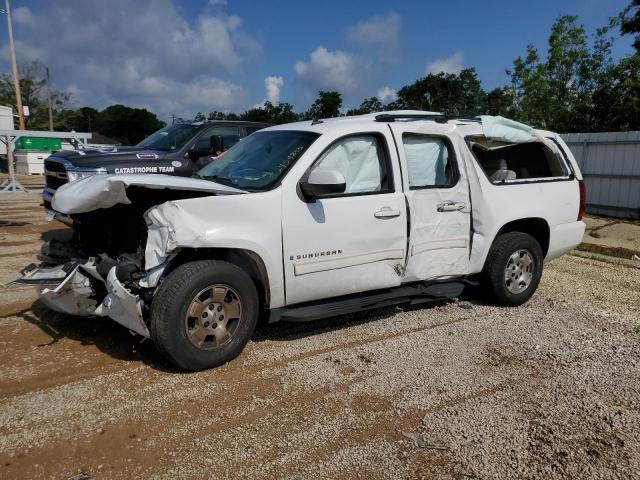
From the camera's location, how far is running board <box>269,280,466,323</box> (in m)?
4.28

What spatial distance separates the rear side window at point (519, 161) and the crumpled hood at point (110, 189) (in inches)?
114

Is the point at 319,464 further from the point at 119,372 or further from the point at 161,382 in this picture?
the point at 119,372

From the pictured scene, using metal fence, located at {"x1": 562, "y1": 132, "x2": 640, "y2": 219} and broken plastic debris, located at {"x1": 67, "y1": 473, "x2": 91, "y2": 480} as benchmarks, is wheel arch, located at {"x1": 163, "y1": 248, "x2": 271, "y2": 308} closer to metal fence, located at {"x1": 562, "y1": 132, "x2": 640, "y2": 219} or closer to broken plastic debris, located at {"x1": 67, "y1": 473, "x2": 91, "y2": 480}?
broken plastic debris, located at {"x1": 67, "y1": 473, "x2": 91, "y2": 480}

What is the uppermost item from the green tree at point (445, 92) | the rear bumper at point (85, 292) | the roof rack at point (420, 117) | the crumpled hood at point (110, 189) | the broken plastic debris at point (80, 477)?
the green tree at point (445, 92)

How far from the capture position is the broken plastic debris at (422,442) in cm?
306

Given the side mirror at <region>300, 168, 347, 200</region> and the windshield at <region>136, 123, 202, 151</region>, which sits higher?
the windshield at <region>136, 123, 202, 151</region>

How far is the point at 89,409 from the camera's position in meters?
3.41

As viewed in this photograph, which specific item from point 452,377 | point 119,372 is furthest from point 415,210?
point 119,372

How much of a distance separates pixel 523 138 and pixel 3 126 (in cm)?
3772

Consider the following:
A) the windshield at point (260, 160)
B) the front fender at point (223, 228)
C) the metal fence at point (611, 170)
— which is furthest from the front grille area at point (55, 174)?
the metal fence at point (611, 170)

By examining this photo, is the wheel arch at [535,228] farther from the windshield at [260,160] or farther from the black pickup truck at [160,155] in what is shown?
the black pickup truck at [160,155]

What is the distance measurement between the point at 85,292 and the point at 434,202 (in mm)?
3117

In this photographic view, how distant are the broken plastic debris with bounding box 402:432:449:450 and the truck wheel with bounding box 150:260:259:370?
153 centimetres

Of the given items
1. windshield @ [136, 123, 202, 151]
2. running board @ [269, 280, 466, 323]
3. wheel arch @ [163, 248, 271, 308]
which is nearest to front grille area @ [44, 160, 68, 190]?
windshield @ [136, 123, 202, 151]
